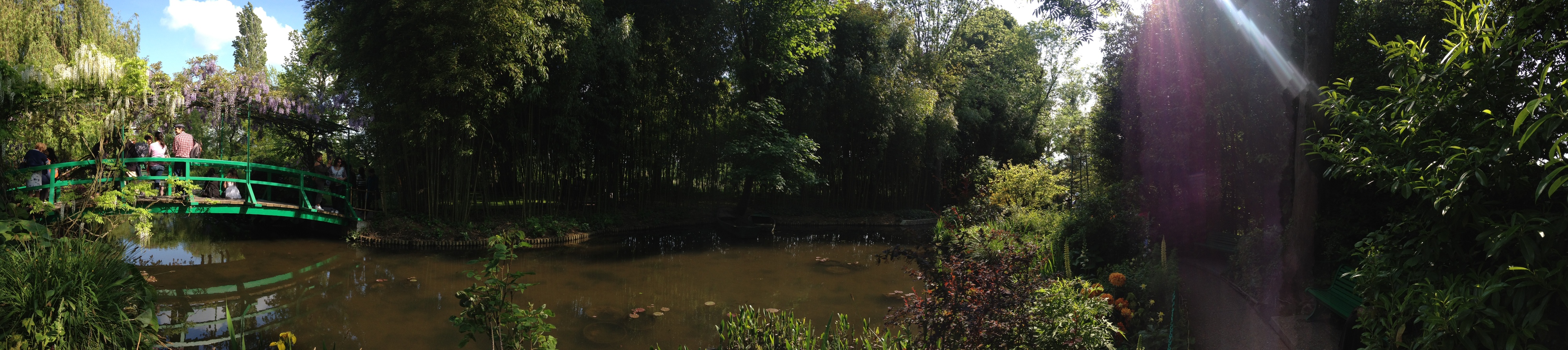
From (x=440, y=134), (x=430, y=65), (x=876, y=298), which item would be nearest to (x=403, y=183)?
(x=440, y=134)

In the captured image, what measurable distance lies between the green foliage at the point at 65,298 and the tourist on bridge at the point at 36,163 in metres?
3.90

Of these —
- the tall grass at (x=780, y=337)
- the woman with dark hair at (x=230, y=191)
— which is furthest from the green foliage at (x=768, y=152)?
the tall grass at (x=780, y=337)

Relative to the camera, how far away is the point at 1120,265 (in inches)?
229

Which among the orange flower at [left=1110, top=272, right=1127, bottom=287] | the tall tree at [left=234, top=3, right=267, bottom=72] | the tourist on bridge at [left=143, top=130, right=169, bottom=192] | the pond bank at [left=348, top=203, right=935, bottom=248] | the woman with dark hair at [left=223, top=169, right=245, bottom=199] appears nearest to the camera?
the orange flower at [left=1110, top=272, right=1127, bottom=287]

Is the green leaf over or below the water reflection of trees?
over

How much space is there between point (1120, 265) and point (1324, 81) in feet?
6.65

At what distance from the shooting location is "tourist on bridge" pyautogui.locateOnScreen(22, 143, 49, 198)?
7180 mm

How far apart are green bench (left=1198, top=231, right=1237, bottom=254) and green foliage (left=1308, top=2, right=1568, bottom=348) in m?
5.49

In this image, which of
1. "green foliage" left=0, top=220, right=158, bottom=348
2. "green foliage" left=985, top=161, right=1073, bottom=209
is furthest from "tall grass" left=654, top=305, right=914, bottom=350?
"green foliage" left=985, top=161, right=1073, bottom=209

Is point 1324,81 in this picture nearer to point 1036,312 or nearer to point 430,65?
point 1036,312

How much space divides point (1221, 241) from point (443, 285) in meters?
8.75

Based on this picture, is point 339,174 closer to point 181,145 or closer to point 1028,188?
point 181,145

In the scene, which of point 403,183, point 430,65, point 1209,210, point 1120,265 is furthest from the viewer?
point 403,183

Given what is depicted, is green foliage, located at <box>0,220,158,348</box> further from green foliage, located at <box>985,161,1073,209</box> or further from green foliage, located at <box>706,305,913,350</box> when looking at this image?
green foliage, located at <box>985,161,1073,209</box>
